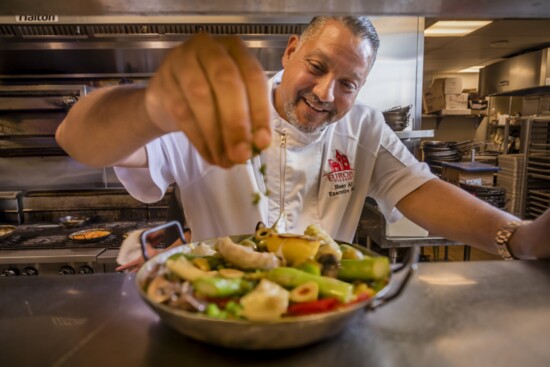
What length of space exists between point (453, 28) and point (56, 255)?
4.88 meters

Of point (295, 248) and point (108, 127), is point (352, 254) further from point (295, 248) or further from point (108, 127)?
point (108, 127)

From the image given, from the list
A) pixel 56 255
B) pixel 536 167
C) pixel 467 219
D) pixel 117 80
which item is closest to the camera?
pixel 467 219

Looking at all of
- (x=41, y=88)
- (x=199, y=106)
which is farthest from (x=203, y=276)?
(x=41, y=88)

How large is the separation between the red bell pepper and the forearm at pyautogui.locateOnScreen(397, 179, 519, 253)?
2.45 feet

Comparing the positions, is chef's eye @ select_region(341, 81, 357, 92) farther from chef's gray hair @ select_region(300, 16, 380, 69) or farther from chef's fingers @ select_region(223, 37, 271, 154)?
chef's fingers @ select_region(223, 37, 271, 154)

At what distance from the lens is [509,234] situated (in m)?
1.04

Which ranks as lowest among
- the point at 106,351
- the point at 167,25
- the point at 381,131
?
the point at 106,351

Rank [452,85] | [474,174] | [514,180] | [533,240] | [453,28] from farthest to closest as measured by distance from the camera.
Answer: [452,85] < [514,180] < [453,28] < [474,174] < [533,240]

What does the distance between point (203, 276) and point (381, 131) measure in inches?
48.9

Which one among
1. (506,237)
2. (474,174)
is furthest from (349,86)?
(474,174)

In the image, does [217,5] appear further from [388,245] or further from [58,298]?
[388,245]

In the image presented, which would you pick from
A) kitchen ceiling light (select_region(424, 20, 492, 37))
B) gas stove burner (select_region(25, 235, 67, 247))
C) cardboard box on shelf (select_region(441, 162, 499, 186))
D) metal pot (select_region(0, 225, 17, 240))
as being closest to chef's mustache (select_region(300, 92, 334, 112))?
cardboard box on shelf (select_region(441, 162, 499, 186))

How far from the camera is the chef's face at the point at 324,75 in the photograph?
1330 mm

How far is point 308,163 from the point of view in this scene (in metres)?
1.58
